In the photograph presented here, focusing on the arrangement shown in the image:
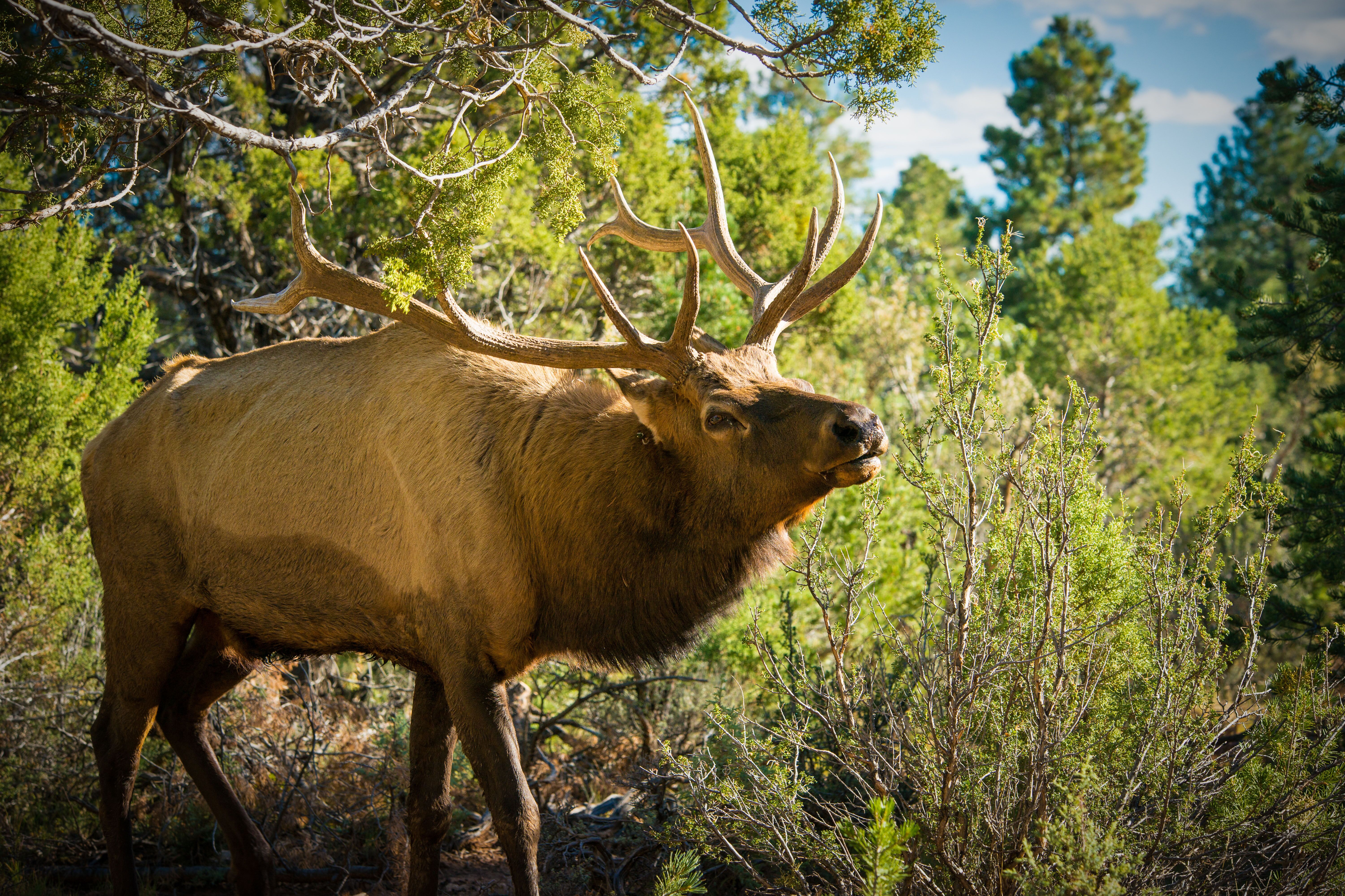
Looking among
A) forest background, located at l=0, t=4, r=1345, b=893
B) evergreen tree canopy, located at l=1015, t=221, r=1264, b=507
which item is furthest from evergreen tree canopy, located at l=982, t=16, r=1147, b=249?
forest background, located at l=0, t=4, r=1345, b=893

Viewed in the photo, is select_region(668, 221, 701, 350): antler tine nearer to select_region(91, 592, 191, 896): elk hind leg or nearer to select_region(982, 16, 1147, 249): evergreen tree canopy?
select_region(91, 592, 191, 896): elk hind leg

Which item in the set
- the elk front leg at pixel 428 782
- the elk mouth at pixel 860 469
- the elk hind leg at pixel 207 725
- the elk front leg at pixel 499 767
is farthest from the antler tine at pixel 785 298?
the elk hind leg at pixel 207 725

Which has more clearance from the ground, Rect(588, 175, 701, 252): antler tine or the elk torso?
Rect(588, 175, 701, 252): antler tine

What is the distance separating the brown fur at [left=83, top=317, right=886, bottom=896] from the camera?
3.43 meters

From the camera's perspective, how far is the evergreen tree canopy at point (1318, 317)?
5102mm

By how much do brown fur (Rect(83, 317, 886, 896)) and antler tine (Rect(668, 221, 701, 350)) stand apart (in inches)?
5.0

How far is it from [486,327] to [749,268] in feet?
3.93

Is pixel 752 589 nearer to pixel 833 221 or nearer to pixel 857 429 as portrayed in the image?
pixel 857 429

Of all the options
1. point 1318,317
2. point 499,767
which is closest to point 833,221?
point 499,767

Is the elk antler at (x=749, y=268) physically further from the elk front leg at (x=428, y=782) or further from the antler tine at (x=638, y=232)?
the elk front leg at (x=428, y=782)

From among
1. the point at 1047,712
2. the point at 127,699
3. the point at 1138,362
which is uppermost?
the point at 1138,362

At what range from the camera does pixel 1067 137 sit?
30.7m

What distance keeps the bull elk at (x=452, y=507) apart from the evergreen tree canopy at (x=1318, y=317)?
337 centimetres

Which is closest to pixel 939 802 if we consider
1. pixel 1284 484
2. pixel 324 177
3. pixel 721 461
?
pixel 721 461
